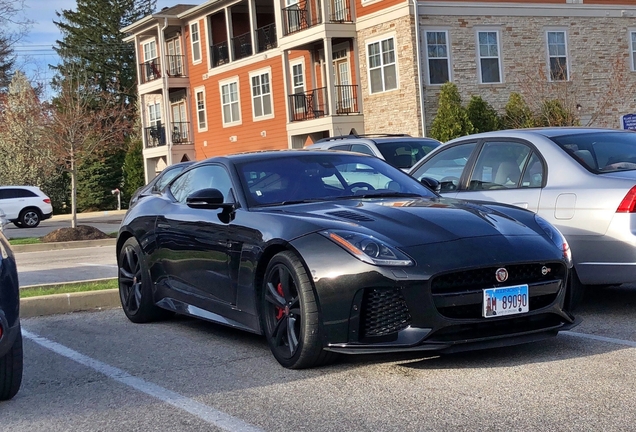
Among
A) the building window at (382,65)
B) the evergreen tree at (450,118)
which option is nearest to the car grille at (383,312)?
the evergreen tree at (450,118)

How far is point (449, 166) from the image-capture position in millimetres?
9008

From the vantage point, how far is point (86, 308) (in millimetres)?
9492

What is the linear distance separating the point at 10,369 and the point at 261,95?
31958mm

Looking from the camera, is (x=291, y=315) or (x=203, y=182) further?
(x=203, y=182)

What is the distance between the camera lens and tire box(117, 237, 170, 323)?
8180 mm

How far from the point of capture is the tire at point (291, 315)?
569 centimetres

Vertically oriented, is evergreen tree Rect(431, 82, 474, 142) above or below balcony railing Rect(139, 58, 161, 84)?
below

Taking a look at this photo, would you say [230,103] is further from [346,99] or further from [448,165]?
[448,165]

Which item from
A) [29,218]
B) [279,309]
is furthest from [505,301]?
[29,218]

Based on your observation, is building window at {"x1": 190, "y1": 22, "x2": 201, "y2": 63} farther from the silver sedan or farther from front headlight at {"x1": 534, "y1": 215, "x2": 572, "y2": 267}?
front headlight at {"x1": 534, "y1": 215, "x2": 572, "y2": 267}

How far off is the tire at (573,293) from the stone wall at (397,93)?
68.5 ft

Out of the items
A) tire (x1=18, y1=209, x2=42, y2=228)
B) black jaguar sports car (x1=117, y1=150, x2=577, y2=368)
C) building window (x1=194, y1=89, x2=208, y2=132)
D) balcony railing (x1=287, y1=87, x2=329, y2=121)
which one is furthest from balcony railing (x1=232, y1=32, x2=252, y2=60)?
black jaguar sports car (x1=117, y1=150, x2=577, y2=368)

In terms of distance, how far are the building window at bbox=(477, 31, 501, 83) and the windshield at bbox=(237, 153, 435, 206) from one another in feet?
75.7

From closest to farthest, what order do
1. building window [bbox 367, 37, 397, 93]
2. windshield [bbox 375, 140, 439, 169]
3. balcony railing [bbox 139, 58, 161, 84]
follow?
1. windshield [bbox 375, 140, 439, 169]
2. building window [bbox 367, 37, 397, 93]
3. balcony railing [bbox 139, 58, 161, 84]
